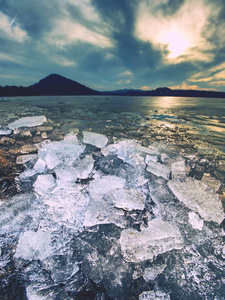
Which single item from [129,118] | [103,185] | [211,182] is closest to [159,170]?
[211,182]

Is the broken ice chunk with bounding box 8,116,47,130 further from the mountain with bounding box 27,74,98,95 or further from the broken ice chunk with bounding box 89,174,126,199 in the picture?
the mountain with bounding box 27,74,98,95

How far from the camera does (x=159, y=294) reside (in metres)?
1.14

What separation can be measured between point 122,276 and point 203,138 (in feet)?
16.5

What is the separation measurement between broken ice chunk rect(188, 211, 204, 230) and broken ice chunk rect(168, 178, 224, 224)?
0.09m

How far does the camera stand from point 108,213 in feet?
5.77

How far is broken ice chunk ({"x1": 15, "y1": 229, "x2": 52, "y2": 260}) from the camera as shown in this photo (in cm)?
134

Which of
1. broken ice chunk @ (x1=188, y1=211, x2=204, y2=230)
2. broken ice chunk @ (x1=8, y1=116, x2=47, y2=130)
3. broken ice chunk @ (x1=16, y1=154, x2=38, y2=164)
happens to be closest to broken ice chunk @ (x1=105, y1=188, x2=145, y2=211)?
broken ice chunk @ (x1=188, y1=211, x2=204, y2=230)

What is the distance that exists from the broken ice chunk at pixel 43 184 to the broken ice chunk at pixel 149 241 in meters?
1.36

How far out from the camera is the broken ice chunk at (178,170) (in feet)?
7.94

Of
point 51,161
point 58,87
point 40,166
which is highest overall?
point 58,87

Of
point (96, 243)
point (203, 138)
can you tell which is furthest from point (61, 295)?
point (203, 138)

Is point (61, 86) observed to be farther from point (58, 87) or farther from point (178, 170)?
point (178, 170)

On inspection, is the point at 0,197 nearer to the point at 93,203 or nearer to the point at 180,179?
the point at 93,203

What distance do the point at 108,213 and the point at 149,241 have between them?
0.58m
